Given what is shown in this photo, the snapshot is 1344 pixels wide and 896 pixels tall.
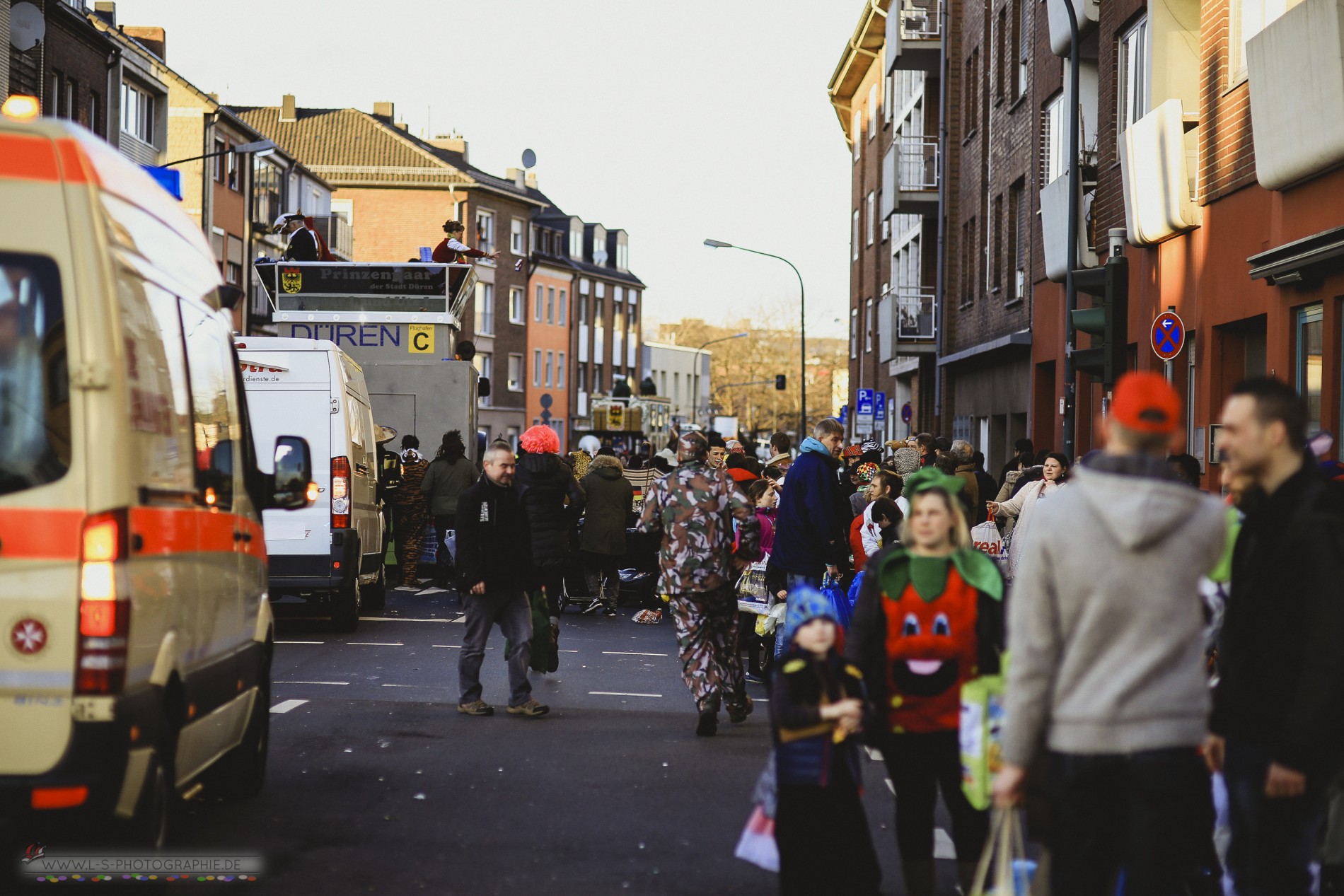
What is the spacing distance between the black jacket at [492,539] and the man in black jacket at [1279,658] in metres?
6.62

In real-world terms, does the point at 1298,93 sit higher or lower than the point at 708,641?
higher

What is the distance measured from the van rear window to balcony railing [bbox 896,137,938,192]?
3397 cm

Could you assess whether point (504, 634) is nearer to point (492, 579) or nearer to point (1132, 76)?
point (492, 579)

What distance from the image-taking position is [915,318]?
3766cm

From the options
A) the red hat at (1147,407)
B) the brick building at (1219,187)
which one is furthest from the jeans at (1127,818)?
the brick building at (1219,187)

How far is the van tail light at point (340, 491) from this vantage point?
14953mm

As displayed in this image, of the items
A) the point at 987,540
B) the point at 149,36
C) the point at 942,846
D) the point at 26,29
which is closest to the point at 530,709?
the point at 987,540

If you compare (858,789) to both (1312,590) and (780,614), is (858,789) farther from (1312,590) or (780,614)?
(780,614)

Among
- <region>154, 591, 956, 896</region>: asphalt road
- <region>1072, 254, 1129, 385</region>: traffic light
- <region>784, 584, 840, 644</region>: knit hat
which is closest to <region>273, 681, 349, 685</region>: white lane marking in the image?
<region>154, 591, 956, 896</region>: asphalt road

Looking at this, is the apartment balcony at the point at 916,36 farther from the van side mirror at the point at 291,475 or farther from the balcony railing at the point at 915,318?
the van side mirror at the point at 291,475

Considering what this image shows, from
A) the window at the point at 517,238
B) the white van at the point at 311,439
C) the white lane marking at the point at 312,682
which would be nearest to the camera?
the white lane marking at the point at 312,682

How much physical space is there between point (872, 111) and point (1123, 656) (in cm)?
4615

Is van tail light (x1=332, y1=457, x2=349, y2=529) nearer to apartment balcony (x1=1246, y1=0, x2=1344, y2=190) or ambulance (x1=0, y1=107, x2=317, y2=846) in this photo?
apartment balcony (x1=1246, y1=0, x2=1344, y2=190)

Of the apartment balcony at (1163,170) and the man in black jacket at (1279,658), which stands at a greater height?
the apartment balcony at (1163,170)
